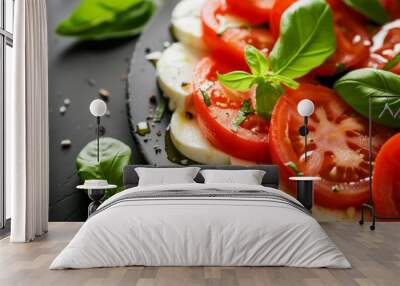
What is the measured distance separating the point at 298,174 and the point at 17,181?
2.62 metres

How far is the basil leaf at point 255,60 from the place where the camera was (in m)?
5.59

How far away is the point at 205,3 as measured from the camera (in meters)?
6.06

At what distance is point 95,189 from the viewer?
5551mm

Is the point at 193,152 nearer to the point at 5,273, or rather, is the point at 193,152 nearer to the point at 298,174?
the point at 298,174

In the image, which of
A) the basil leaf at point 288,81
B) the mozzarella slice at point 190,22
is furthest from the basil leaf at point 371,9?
the mozzarella slice at point 190,22

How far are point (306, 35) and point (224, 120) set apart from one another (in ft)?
3.70

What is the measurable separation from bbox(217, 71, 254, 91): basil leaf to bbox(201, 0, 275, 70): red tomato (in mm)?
237

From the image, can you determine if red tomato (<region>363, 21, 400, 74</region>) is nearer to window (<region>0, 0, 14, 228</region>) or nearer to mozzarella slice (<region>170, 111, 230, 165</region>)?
mozzarella slice (<region>170, 111, 230, 165</region>)

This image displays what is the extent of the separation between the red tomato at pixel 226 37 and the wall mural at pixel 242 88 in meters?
0.01

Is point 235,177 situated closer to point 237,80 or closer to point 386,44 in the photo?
point 237,80

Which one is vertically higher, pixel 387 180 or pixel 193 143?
pixel 193 143

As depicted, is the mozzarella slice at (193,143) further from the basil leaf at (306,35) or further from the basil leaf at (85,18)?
the basil leaf at (85,18)

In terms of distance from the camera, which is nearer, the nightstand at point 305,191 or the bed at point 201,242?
the bed at point 201,242

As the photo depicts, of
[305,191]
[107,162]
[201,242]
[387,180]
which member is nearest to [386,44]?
[387,180]
